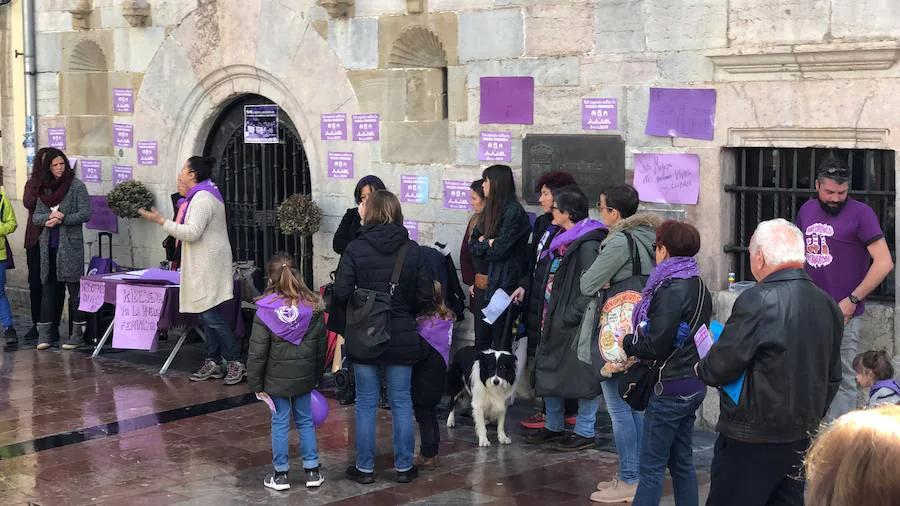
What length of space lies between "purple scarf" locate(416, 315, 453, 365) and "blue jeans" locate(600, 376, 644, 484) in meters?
1.09

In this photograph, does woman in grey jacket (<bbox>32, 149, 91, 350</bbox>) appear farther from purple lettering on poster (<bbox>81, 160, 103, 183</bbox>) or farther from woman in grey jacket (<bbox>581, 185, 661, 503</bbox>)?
woman in grey jacket (<bbox>581, 185, 661, 503</bbox>)

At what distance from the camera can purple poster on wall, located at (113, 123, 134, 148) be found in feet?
Answer: 42.1

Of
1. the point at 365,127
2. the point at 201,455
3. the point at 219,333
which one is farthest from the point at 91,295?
the point at 201,455

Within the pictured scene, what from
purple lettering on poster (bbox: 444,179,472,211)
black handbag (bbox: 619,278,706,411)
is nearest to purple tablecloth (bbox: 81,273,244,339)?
purple lettering on poster (bbox: 444,179,472,211)

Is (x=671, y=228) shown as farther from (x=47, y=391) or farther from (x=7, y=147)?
(x=7, y=147)

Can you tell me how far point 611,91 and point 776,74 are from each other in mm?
1281

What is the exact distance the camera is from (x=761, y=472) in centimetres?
503

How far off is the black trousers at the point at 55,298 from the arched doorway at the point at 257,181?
4.99 ft

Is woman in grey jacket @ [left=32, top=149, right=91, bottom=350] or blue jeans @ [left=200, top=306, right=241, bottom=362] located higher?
woman in grey jacket @ [left=32, top=149, right=91, bottom=350]

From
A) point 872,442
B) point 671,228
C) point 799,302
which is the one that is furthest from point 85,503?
point 872,442

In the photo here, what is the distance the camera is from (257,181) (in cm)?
1193

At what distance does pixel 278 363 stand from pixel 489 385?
61.3 inches

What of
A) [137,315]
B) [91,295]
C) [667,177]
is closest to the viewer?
[667,177]

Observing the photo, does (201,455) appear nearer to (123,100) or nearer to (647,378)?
(647,378)
